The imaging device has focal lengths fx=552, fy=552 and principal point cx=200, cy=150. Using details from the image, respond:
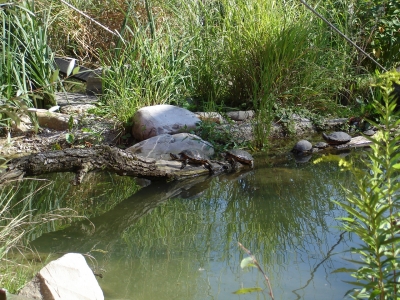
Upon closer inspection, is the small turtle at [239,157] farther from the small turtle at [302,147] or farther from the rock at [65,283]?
the rock at [65,283]

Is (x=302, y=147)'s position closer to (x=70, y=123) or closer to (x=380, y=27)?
(x=70, y=123)

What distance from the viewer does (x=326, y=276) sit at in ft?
10.4

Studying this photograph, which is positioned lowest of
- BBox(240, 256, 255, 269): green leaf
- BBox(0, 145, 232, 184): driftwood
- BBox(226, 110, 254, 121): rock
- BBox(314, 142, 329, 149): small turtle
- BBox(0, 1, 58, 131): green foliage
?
BBox(314, 142, 329, 149): small turtle

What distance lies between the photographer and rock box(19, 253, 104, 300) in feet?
8.63

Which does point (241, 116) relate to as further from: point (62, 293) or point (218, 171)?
point (62, 293)

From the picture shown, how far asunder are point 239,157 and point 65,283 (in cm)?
325

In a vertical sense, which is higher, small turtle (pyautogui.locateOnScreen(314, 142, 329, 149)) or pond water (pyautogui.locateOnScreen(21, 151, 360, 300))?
pond water (pyautogui.locateOnScreen(21, 151, 360, 300))

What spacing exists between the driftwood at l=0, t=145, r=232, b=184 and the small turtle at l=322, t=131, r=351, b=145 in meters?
2.40

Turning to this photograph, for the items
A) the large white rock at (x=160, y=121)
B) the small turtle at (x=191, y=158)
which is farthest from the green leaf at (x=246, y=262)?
the large white rock at (x=160, y=121)

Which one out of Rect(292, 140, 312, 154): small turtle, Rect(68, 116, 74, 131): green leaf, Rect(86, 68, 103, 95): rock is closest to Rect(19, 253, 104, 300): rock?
Rect(68, 116, 74, 131): green leaf

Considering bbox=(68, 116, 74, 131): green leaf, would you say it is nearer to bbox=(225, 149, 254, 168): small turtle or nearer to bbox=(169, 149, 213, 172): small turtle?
bbox=(169, 149, 213, 172): small turtle

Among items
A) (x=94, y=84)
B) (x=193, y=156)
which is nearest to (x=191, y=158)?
(x=193, y=156)

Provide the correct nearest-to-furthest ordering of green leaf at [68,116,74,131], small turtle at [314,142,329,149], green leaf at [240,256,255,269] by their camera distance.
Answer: green leaf at [240,256,255,269] → green leaf at [68,116,74,131] → small turtle at [314,142,329,149]

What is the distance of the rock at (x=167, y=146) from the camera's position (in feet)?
19.3
